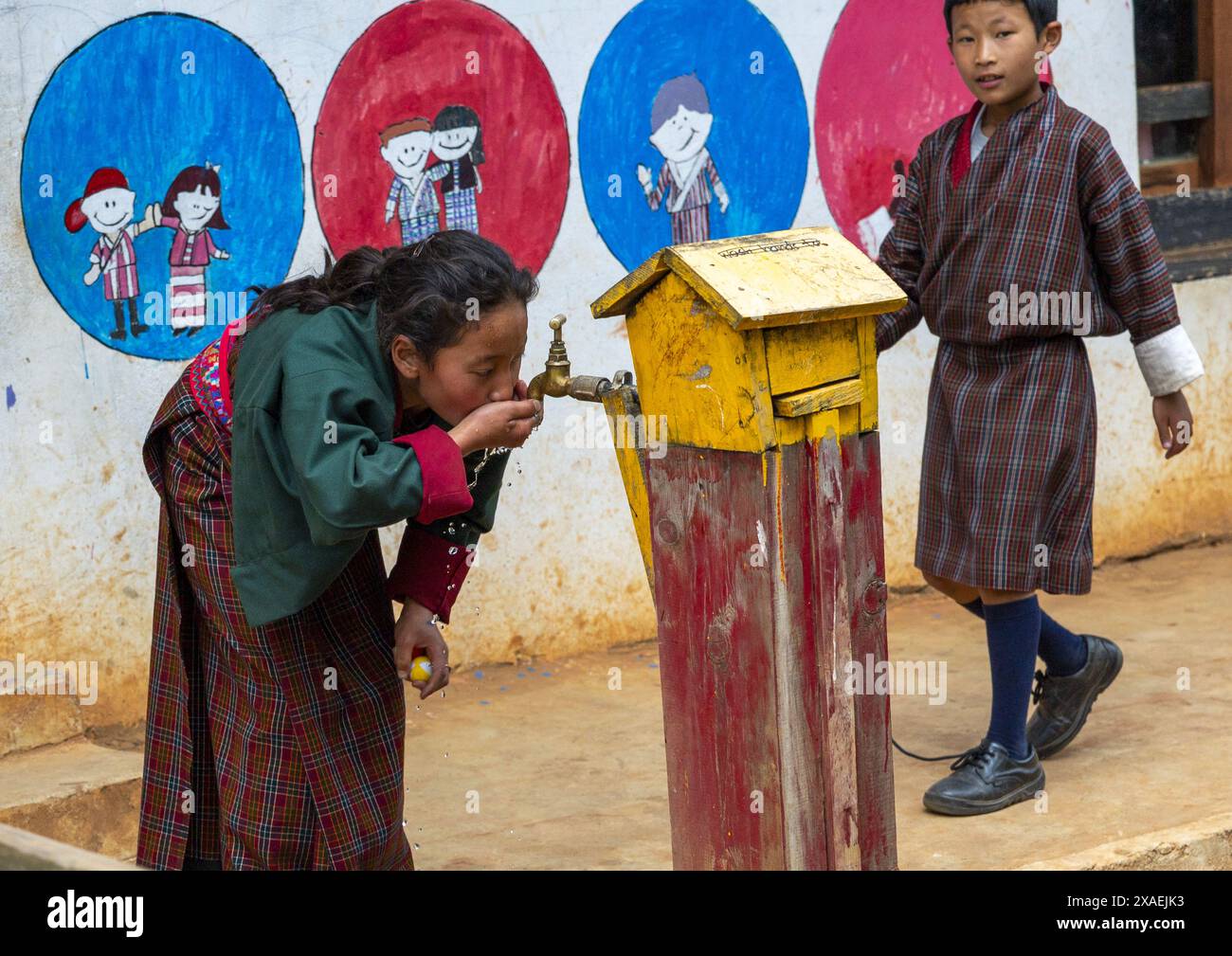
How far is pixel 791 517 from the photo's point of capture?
2559 millimetres

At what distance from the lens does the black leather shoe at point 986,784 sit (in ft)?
12.6

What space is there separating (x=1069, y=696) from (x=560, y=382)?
2.01m

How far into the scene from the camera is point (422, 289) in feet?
8.60

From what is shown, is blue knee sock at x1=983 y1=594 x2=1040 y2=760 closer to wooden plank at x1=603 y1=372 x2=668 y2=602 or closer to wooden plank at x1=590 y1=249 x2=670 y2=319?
wooden plank at x1=603 y1=372 x2=668 y2=602

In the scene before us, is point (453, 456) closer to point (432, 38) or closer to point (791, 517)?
point (791, 517)

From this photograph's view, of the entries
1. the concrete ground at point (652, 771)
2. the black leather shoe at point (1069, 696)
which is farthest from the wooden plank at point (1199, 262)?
the black leather shoe at point (1069, 696)

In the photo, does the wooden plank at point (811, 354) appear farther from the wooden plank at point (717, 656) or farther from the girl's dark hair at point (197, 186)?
the girl's dark hair at point (197, 186)

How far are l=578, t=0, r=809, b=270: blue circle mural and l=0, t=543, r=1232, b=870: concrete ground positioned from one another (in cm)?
134

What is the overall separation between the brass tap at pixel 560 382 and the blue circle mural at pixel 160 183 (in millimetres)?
1868

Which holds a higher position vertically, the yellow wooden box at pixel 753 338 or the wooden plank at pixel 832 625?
the yellow wooden box at pixel 753 338

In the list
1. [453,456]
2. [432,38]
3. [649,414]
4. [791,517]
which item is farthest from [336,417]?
[432,38]

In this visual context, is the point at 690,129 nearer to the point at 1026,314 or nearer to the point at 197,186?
the point at 197,186

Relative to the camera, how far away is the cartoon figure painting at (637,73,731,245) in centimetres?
507

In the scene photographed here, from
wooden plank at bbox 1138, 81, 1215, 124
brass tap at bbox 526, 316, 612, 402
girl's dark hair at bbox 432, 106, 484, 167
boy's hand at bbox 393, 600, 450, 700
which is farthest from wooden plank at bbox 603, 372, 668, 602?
wooden plank at bbox 1138, 81, 1215, 124
